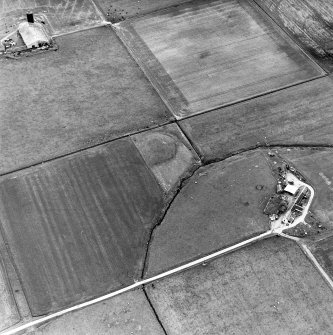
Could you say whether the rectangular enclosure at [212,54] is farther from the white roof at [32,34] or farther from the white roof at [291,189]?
the white roof at [291,189]

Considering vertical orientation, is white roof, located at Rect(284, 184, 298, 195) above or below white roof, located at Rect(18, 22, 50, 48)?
below

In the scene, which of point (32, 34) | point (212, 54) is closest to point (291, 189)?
point (212, 54)

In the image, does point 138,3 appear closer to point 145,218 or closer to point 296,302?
point 145,218

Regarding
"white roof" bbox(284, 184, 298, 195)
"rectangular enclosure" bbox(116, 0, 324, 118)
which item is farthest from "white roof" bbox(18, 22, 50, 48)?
"white roof" bbox(284, 184, 298, 195)

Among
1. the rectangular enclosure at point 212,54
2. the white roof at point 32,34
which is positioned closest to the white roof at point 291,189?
the rectangular enclosure at point 212,54

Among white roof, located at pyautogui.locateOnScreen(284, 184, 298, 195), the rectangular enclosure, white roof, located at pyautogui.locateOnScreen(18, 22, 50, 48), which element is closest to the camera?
white roof, located at pyautogui.locateOnScreen(284, 184, 298, 195)

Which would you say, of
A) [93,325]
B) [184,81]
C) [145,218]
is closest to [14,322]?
[93,325]

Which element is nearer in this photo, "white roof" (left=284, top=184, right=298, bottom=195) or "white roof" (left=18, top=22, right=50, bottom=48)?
"white roof" (left=284, top=184, right=298, bottom=195)

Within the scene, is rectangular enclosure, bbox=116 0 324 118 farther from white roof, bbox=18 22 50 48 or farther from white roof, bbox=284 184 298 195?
white roof, bbox=284 184 298 195
